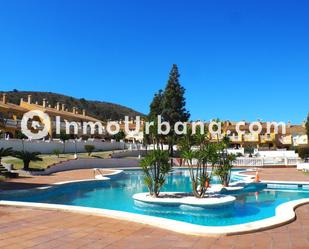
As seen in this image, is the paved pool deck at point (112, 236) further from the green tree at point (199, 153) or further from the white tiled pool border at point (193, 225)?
the green tree at point (199, 153)

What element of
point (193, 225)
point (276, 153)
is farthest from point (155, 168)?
point (276, 153)

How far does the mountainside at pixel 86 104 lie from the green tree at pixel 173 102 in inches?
1934

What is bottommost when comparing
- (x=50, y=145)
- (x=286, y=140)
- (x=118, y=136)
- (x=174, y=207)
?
(x=174, y=207)

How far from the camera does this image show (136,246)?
21.6 feet

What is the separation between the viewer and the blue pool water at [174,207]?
12258mm

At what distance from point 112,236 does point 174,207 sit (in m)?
6.14

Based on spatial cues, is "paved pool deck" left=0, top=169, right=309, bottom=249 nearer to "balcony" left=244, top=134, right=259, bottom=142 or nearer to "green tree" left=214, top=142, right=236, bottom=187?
"green tree" left=214, top=142, right=236, bottom=187

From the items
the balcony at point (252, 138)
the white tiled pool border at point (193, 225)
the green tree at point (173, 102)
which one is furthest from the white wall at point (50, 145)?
the balcony at point (252, 138)

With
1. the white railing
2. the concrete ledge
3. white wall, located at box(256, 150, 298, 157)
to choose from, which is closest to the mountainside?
white wall, located at box(256, 150, 298, 157)

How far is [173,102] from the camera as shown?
47.4 m

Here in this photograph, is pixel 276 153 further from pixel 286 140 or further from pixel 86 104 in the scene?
pixel 86 104

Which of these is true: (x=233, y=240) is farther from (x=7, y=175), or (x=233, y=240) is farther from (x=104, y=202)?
(x=7, y=175)

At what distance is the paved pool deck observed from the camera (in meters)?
6.69

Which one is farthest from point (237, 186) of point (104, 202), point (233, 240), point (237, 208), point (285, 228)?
point (233, 240)
